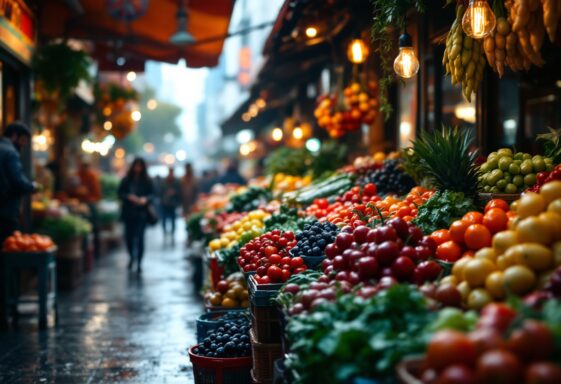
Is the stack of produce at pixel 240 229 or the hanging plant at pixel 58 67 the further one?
the hanging plant at pixel 58 67

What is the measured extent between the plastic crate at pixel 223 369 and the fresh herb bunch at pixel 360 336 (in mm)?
1571

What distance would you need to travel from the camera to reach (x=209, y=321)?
6.04 metres

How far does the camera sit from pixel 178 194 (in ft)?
71.7

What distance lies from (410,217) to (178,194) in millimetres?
16818

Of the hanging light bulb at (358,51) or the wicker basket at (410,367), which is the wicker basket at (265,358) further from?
the hanging light bulb at (358,51)

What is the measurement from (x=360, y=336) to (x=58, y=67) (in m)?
9.25

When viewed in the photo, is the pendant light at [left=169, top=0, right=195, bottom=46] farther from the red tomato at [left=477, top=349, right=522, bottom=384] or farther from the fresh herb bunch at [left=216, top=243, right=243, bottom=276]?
the red tomato at [left=477, top=349, right=522, bottom=384]

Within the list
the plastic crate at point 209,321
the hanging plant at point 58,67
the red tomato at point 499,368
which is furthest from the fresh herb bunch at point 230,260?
the hanging plant at point 58,67

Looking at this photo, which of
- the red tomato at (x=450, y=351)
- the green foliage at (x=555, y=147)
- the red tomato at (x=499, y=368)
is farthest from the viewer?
the green foliage at (x=555, y=147)

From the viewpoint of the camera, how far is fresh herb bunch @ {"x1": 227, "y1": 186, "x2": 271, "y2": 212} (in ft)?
35.0

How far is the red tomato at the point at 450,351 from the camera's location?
2.55m

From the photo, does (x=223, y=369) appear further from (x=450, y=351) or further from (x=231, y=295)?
(x=450, y=351)

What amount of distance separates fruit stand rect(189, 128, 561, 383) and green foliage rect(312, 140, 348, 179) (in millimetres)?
4596

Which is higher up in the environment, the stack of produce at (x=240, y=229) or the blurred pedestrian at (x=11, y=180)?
the blurred pedestrian at (x=11, y=180)
